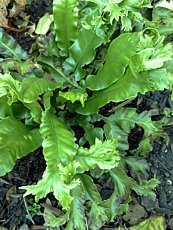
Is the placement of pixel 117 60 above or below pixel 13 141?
above

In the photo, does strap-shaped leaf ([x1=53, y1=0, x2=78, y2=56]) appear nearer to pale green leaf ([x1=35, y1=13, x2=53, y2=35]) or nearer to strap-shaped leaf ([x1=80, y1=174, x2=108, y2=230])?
pale green leaf ([x1=35, y1=13, x2=53, y2=35])

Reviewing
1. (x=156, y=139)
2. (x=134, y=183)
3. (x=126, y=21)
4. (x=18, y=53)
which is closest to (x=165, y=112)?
(x=156, y=139)

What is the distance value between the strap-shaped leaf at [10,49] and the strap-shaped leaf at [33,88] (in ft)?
0.87

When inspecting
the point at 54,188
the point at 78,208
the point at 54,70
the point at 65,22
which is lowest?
the point at 78,208

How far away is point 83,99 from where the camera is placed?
2.06 metres

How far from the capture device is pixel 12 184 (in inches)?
94.1

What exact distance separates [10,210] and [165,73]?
983 mm

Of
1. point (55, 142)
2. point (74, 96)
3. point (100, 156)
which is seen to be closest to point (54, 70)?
point (74, 96)

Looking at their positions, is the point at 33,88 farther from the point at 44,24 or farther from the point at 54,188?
the point at 44,24

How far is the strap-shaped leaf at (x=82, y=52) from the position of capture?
2.16 meters

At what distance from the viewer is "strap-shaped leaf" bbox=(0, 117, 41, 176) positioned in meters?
1.93

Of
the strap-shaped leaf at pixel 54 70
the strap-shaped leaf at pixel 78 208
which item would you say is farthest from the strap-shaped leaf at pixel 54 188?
the strap-shaped leaf at pixel 54 70

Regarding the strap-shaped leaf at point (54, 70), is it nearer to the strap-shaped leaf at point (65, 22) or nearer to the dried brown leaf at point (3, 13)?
the strap-shaped leaf at point (65, 22)

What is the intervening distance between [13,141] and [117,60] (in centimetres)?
52
